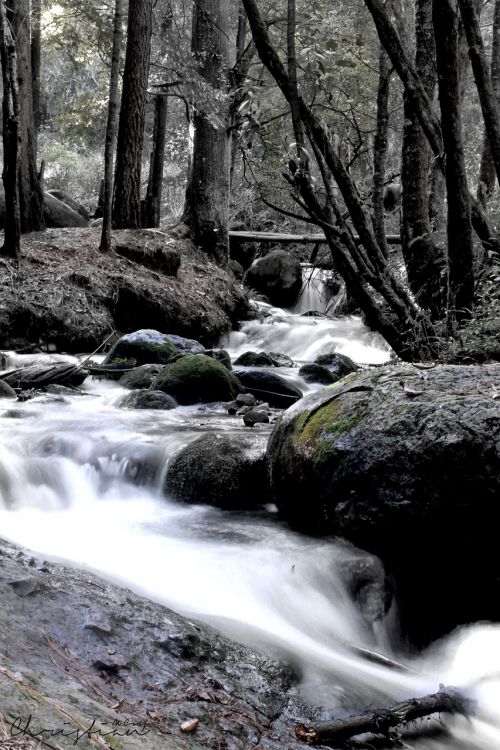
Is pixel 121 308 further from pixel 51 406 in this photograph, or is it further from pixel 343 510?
pixel 343 510

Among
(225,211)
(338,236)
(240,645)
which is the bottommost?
(240,645)

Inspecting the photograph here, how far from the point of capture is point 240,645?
276 centimetres

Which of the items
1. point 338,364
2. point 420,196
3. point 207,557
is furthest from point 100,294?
point 207,557

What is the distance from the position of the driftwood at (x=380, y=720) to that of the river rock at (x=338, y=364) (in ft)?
26.4

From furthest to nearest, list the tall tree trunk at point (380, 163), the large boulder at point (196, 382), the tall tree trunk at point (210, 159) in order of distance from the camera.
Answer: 1. the tall tree trunk at point (210, 159)
2. the large boulder at point (196, 382)
3. the tall tree trunk at point (380, 163)

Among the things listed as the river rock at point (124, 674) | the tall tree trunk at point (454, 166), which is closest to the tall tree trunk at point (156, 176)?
the tall tree trunk at point (454, 166)

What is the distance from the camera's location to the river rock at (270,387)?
852 cm

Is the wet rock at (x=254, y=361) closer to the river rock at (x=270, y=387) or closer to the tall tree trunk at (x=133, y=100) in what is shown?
the river rock at (x=270, y=387)

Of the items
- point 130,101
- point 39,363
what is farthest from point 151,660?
point 130,101

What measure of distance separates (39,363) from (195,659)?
290 inches

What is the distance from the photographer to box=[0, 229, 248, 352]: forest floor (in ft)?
34.6

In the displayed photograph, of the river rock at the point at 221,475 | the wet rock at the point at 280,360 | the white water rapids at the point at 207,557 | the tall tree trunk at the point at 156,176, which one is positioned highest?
the tall tree trunk at the point at 156,176

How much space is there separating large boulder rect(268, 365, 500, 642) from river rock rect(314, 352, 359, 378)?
635 centimetres

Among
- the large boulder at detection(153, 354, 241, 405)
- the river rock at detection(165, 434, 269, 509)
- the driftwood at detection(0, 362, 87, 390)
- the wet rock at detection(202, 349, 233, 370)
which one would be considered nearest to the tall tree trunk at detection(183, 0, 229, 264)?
the wet rock at detection(202, 349, 233, 370)
